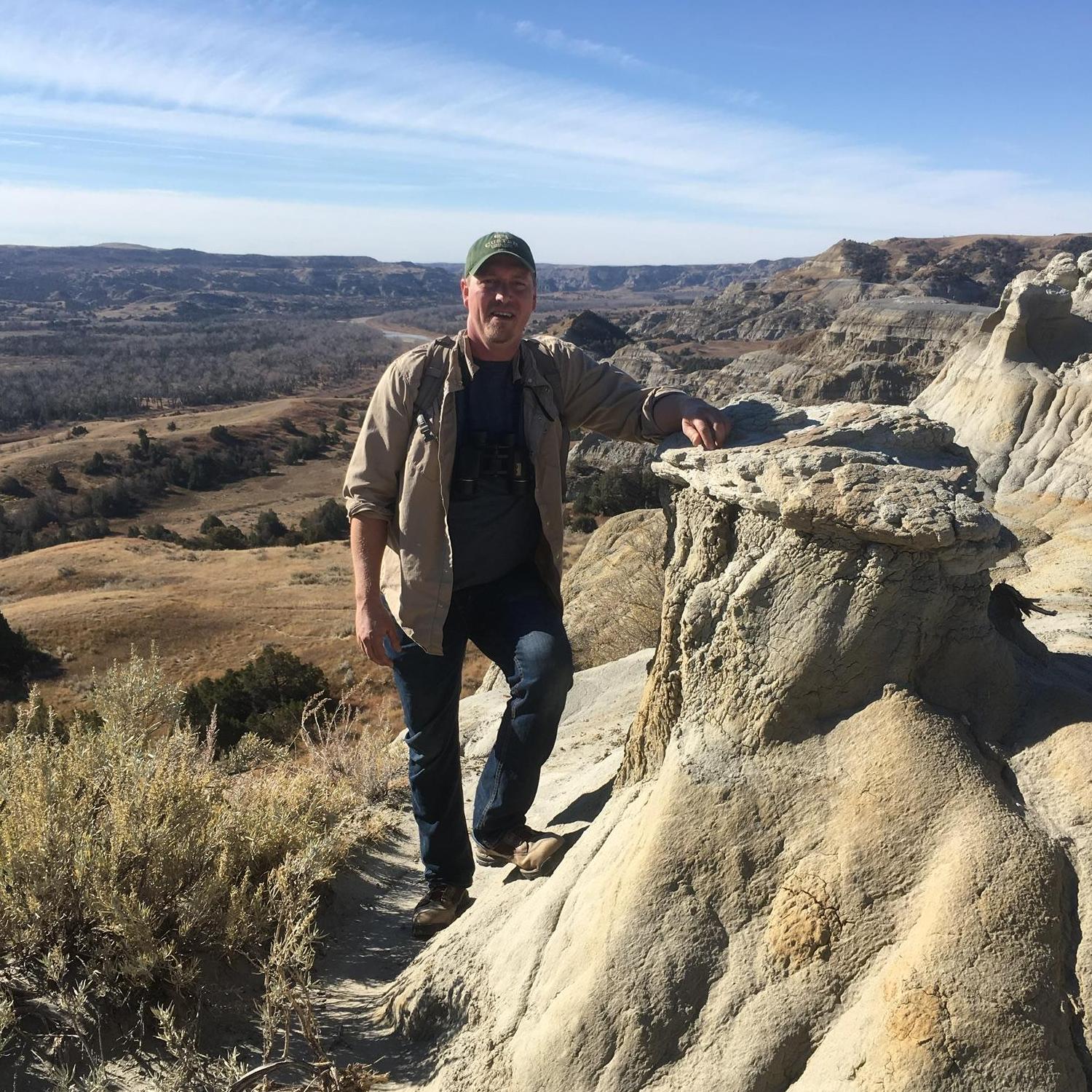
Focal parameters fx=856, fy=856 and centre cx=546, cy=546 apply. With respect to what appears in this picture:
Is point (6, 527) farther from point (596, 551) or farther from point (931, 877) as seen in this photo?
point (931, 877)

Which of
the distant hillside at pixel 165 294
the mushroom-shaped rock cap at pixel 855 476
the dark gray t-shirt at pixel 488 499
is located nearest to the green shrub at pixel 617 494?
the dark gray t-shirt at pixel 488 499

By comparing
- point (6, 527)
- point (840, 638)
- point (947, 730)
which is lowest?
point (6, 527)

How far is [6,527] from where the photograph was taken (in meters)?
31.9

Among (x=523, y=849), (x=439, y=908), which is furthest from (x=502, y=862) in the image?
(x=439, y=908)

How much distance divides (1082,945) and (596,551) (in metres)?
11.6

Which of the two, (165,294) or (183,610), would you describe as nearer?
(183,610)

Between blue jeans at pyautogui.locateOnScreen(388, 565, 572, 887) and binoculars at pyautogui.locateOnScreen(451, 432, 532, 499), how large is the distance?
0.38 metres

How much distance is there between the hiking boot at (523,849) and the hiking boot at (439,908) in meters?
0.26

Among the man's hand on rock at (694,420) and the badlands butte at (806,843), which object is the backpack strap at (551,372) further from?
the badlands butte at (806,843)

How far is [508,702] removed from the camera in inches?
127

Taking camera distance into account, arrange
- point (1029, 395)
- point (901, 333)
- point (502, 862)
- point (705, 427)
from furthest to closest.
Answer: point (901, 333), point (1029, 395), point (502, 862), point (705, 427)

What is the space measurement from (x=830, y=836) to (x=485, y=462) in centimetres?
164

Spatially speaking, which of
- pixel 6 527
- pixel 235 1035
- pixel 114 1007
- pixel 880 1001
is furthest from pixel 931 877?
A: pixel 6 527

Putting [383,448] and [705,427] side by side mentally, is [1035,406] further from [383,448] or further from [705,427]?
[383,448]
